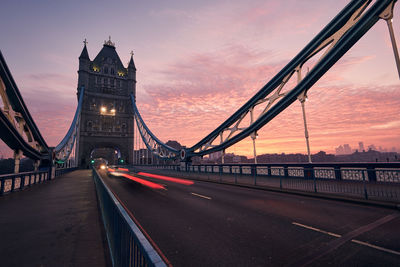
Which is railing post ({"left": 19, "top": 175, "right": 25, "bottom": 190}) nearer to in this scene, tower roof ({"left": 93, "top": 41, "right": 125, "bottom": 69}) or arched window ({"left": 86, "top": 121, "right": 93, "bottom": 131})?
arched window ({"left": 86, "top": 121, "right": 93, "bottom": 131})

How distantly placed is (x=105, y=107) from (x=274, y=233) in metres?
60.3

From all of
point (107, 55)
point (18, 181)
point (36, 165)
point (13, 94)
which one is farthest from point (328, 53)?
point (107, 55)

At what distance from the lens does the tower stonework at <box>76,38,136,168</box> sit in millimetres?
53125

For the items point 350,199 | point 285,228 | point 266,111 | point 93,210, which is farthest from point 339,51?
point 93,210

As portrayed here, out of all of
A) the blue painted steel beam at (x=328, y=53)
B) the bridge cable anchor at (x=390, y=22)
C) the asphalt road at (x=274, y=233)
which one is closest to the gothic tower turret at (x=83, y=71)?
the blue painted steel beam at (x=328, y=53)

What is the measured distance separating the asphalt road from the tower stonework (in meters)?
52.6

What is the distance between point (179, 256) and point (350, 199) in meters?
8.29

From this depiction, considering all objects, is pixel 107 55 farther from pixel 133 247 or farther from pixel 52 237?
pixel 133 247

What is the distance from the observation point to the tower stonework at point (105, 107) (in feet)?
174

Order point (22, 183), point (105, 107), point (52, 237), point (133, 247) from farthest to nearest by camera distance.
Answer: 1. point (105, 107)
2. point (22, 183)
3. point (52, 237)
4. point (133, 247)

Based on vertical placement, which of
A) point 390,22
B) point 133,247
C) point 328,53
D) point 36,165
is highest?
point 328,53

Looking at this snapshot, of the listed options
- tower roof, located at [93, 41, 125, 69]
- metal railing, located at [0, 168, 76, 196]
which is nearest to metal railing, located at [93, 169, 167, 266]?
metal railing, located at [0, 168, 76, 196]

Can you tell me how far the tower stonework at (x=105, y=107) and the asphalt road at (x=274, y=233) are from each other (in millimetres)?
52574

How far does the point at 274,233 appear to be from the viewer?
492 centimetres
